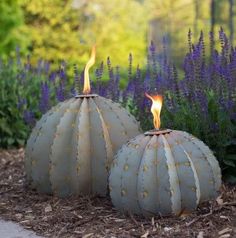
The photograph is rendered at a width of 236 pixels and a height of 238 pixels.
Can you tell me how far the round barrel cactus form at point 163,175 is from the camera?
3.67 m

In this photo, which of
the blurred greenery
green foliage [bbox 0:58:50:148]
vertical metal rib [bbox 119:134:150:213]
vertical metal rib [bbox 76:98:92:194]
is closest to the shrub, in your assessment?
vertical metal rib [bbox 76:98:92:194]

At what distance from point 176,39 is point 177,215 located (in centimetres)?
1574

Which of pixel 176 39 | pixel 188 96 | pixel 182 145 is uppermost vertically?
pixel 176 39

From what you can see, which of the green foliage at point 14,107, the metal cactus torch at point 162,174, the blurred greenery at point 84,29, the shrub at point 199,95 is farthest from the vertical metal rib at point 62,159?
the blurred greenery at point 84,29

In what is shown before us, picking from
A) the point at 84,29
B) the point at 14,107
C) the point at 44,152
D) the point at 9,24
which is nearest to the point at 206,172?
the point at 44,152

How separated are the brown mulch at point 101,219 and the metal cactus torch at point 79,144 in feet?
0.39

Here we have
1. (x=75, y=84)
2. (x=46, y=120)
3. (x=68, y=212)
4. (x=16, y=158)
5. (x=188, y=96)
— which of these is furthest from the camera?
(x=16, y=158)

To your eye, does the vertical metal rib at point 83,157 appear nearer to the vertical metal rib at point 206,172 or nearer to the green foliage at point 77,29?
the vertical metal rib at point 206,172

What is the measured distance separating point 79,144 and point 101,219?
620 millimetres

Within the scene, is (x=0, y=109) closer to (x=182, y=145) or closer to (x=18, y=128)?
(x=18, y=128)

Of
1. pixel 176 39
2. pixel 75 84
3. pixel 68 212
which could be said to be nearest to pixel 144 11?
pixel 176 39

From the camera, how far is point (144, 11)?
22.7 metres

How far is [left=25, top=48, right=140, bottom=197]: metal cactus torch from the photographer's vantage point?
4277 mm

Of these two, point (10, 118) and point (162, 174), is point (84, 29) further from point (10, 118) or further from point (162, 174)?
point (162, 174)
